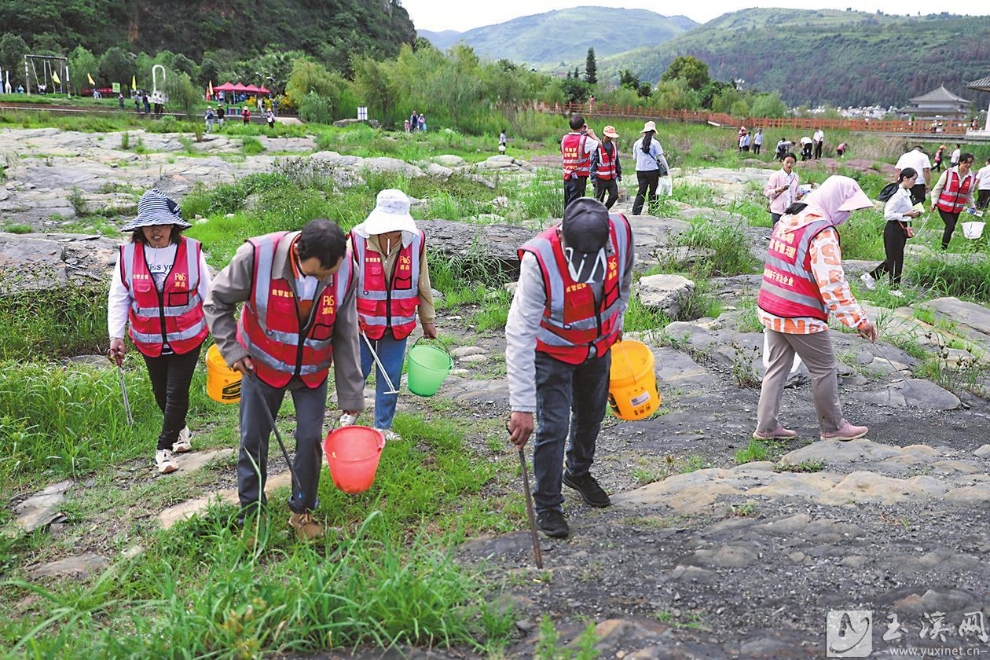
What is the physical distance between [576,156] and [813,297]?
669 centimetres

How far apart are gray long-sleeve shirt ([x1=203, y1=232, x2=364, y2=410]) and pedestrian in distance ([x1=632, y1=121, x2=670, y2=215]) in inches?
353

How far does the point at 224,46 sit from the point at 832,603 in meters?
80.7

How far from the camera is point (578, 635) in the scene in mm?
2596

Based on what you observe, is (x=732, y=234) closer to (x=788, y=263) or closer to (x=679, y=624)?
(x=788, y=263)

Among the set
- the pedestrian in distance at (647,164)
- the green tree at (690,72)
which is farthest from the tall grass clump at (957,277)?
the green tree at (690,72)

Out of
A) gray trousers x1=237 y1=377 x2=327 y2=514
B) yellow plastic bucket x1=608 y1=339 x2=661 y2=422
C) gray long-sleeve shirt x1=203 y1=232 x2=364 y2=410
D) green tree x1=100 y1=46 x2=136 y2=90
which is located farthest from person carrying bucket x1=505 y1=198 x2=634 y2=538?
green tree x1=100 y1=46 x2=136 y2=90

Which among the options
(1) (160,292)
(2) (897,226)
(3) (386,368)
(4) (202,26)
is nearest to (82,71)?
(4) (202,26)

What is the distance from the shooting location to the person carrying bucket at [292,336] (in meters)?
3.14

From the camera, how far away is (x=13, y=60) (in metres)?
49.9

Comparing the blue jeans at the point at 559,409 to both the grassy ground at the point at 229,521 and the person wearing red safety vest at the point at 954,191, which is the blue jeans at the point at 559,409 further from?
the person wearing red safety vest at the point at 954,191

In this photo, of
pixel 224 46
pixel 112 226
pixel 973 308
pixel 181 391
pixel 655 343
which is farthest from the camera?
pixel 224 46

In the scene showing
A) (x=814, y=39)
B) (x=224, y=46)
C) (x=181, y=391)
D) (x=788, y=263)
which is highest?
(x=814, y=39)

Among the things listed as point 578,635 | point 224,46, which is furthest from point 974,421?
point 224,46

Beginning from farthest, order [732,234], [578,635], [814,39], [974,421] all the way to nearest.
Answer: [814,39]
[732,234]
[974,421]
[578,635]
